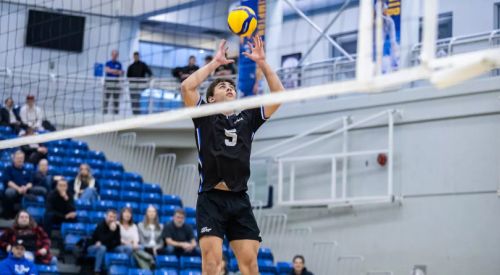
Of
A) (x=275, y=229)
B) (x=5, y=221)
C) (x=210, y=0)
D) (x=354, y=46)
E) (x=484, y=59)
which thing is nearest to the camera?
(x=484, y=59)

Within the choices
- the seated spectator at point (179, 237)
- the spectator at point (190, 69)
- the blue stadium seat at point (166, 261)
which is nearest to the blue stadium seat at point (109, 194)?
the seated spectator at point (179, 237)

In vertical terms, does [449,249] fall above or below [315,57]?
below

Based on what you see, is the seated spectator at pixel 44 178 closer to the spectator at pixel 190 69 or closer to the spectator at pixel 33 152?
the spectator at pixel 33 152

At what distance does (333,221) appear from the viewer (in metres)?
13.7

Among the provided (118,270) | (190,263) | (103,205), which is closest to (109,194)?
(103,205)

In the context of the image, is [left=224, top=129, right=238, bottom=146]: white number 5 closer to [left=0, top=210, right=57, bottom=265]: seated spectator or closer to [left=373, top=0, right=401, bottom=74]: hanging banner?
[left=0, top=210, right=57, bottom=265]: seated spectator

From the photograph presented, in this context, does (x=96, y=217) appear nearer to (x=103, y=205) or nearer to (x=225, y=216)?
(x=103, y=205)

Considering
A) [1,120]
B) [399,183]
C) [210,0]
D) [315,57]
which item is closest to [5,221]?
[1,120]

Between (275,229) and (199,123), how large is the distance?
9.36m

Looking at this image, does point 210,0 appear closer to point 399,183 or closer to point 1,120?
point 1,120

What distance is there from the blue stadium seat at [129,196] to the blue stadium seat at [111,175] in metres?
0.79

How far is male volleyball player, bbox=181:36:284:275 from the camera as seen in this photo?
5.27 meters

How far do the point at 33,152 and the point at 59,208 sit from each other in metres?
2.45

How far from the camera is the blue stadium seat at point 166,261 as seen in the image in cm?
1122
